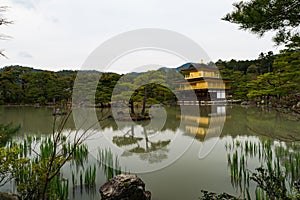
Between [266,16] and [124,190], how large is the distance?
241cm

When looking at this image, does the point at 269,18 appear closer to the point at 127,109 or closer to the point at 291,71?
the point at 291,71

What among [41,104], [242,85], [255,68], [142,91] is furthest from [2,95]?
[255,68]

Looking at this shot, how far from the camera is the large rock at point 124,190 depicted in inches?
107

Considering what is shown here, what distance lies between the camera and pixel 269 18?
2439 millimetres

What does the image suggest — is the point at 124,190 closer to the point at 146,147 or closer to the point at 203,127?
the point at 146,147

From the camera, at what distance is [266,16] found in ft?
7.84

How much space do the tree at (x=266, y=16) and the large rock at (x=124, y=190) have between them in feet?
7.14

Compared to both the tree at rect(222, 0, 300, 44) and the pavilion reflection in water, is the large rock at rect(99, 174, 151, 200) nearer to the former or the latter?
the tree at rect(222, 0, 300, 44)

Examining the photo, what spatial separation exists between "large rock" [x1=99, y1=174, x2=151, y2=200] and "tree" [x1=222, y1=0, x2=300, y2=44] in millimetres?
2176

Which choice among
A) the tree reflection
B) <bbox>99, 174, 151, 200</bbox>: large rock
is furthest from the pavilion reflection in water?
<bbox>99, 174, 151, 200</bbox>: large rock

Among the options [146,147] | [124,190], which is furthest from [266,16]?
[146,147]

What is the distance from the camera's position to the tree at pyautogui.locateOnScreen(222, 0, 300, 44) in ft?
7.65

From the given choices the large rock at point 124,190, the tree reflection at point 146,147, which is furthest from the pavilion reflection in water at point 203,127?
the large rock at point 124,190

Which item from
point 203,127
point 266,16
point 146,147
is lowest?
point 146,147
